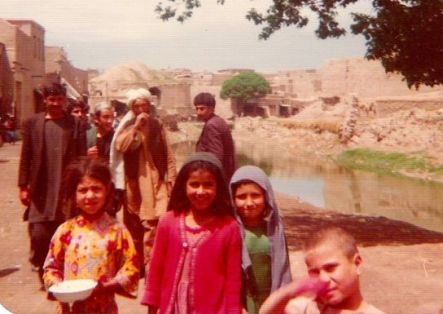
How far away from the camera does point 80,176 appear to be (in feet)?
8.16

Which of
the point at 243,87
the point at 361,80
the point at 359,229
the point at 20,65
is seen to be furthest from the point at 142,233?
the point at 243,87

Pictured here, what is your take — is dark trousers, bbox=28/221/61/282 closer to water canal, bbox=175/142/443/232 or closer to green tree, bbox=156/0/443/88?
green tree, bbox=156/0/443/88

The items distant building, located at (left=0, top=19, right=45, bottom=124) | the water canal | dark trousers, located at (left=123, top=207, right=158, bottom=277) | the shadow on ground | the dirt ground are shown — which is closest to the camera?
dark trousers, located at (left=123, top=207, right=158, bottom=277)

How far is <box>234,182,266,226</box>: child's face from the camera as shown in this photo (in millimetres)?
2447

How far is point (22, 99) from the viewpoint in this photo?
48.4ft

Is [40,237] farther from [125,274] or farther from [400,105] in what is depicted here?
[400,105]

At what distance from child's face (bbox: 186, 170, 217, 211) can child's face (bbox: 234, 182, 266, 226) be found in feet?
0.40

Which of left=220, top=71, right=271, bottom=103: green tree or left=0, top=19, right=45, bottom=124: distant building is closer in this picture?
left=0, top=19, right=45, bottom=124: distant building

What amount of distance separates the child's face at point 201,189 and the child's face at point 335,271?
2.15 feet

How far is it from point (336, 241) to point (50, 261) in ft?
3.69

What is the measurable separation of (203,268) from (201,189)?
29 centimetres

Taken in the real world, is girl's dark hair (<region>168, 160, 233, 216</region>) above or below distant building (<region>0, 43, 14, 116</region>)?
below

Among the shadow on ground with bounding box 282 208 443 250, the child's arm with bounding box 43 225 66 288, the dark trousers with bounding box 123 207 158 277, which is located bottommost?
the shadow on ground with bounding box 282 208 443 250

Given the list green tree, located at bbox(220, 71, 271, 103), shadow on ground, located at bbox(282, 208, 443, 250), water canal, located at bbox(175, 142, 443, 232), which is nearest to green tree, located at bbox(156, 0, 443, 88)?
shadow on ground, located at bbox(282, 208, 443, 250)
